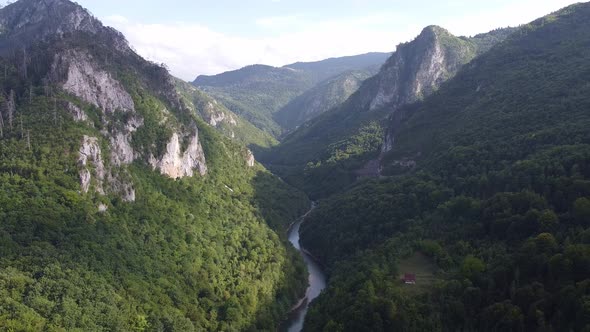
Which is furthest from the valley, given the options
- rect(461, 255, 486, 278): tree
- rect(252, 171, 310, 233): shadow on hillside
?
rect(252, 171, 310, 233): shadow on hillside

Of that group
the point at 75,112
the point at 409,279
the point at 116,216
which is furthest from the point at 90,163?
the point at 409,279

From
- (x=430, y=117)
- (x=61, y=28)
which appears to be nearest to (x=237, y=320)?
(x=430, y=117)

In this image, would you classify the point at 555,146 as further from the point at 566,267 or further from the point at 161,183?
the point at 161,183

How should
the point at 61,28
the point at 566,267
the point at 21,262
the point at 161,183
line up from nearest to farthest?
the point at 566,267
the point at 21,262
the point at 161,183
the point at 61,28

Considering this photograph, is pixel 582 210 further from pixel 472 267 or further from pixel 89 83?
pixel 89 83

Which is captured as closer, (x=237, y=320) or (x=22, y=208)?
(x=22, y=208)
